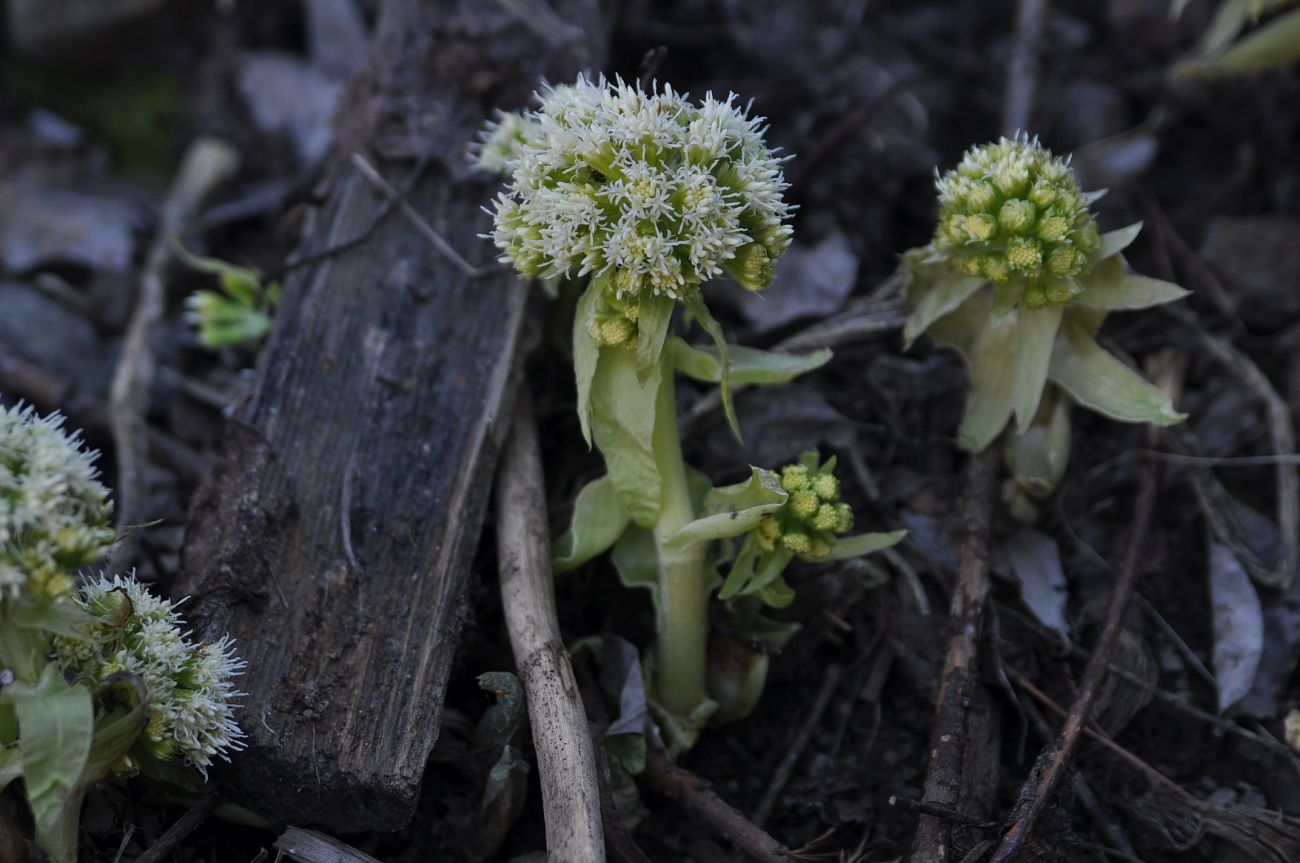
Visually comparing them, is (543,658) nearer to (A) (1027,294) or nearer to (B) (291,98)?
(A) (1027,294)

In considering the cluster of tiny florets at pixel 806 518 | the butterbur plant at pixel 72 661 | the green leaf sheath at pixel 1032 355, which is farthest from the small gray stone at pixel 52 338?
the green leaf sheath at pixel 1032 355

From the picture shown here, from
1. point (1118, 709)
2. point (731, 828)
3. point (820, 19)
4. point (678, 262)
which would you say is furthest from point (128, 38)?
point (1118, 709)

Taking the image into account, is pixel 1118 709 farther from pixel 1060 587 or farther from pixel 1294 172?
pixel 1294 172

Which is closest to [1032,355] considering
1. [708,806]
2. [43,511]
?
[708,806]

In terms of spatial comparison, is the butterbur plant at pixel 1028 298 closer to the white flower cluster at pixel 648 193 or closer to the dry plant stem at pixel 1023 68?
the white flower cluster at pixel 648 193

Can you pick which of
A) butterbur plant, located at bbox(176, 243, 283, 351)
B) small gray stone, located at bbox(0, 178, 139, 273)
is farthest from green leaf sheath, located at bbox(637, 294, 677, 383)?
small gray stone, located at bbox(0, 178, 139, 273)

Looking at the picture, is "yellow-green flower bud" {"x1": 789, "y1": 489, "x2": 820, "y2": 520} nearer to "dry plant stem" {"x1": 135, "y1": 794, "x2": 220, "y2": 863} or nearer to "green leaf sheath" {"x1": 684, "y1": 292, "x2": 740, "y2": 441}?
"green leaf sheath" {"x1": 684, "y1": 292, "x2": 740, "y2": 441}

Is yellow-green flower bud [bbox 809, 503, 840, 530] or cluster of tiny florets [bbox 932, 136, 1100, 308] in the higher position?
cluster of tiny florets [bbox 932, 136, 1100, 308]
